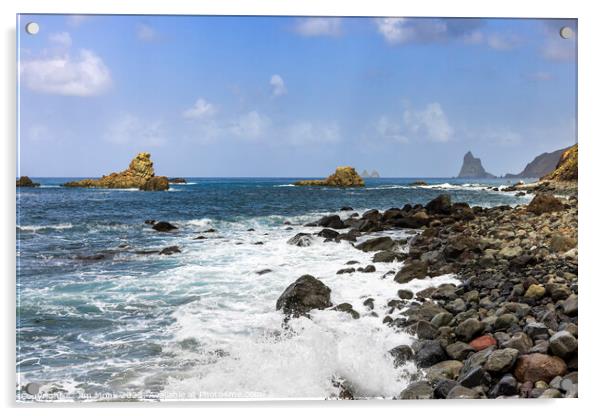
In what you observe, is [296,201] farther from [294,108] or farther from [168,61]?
[168,61]

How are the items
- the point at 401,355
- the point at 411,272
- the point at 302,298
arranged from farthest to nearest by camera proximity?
the point at 411,272 → the point at 302,298 → the point at 401,355

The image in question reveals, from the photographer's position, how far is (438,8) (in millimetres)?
4020

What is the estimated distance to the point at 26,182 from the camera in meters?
3.87

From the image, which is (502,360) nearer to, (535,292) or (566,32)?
(535,292)

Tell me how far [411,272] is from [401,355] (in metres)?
0.76

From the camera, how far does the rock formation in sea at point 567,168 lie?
160 inches

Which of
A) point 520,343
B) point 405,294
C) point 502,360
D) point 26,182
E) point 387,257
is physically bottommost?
point 502,360

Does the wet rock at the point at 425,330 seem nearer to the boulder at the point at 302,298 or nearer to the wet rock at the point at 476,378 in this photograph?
the wet rock at the point at 476,378

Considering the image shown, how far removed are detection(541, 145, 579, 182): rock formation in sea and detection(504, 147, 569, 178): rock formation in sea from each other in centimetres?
3

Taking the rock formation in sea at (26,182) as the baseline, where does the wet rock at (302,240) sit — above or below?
below

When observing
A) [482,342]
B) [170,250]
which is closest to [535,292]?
[482,342]

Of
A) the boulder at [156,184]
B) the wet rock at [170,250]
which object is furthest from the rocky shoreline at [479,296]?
the boulder at [156,184]

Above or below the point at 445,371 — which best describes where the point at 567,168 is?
above

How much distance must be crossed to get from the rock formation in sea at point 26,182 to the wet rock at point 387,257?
9.45 feet
